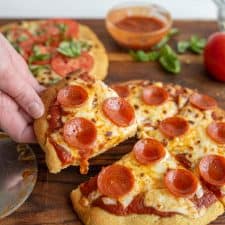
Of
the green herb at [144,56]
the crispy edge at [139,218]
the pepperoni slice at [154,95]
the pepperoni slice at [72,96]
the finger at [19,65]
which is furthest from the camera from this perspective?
the green herb at [144,56]

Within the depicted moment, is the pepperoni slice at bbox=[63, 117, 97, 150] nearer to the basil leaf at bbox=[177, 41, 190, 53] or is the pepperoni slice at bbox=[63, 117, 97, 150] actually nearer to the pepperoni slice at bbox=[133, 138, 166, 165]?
the pepperoni slice at bbox=[133, 138, 166, 165]

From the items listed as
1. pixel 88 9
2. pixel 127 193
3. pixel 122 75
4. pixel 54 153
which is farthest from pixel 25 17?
pixel 127 193

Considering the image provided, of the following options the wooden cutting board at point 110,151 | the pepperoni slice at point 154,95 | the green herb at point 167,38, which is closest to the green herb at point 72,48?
the wooden cutting board at point 110,151

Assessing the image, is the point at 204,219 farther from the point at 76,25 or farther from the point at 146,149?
the point at 76,25

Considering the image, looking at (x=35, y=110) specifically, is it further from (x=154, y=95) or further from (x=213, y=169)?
(x=213, y=169)

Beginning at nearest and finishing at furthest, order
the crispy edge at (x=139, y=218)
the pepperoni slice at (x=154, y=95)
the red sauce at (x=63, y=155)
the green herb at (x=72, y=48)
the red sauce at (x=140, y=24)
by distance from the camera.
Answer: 1. the crispy edge at (x=139, y=218)
2. the red sauce at (x=63, y=155)
3. the pepperoni slice at (x=154, y=95)
4. the green herb at (x=72, y=48)
5. the red sauce at (x=140, y=24)

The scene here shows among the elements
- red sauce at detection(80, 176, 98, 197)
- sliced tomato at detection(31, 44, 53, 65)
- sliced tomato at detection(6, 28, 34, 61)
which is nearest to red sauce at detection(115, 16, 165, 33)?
sliced tomato at detection(31, 44, 53, 65)

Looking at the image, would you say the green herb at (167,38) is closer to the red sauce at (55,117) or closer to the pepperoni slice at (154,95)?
the pepperoni slice at (154,95)
